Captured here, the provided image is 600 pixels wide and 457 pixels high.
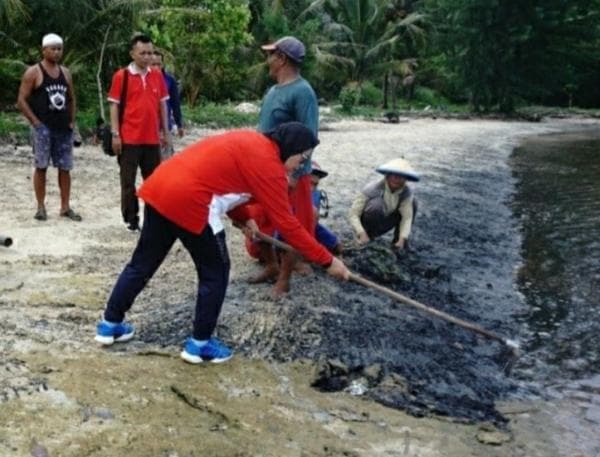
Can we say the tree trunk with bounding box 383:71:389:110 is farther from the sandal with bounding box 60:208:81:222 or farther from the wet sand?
the sandal with bounding box 60:208:81:222

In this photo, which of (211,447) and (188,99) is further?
(188,99)

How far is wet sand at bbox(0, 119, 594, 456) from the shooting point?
12.5 feet

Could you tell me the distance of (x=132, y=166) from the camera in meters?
7.43

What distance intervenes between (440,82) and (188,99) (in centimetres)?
2255

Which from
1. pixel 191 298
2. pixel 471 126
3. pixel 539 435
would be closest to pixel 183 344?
pixel 191 298

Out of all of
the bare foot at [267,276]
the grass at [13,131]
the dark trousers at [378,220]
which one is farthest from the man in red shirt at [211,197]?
the grass at [13,131]

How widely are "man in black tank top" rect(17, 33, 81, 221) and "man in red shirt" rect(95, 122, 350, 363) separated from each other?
12.2ft

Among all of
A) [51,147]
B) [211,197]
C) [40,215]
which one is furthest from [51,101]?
[211,197]

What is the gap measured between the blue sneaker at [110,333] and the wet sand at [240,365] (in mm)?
72

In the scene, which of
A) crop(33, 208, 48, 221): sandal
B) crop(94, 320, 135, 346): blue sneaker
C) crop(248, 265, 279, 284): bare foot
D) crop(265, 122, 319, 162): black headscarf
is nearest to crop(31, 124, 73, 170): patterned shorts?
crop(33, 208, 48, 221): sandal

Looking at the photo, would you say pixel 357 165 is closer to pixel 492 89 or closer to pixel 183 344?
pixel 183 344

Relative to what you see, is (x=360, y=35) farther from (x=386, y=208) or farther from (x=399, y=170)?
(x=399, y=170)

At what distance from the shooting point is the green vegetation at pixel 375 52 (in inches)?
806

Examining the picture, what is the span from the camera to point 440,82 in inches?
1710
